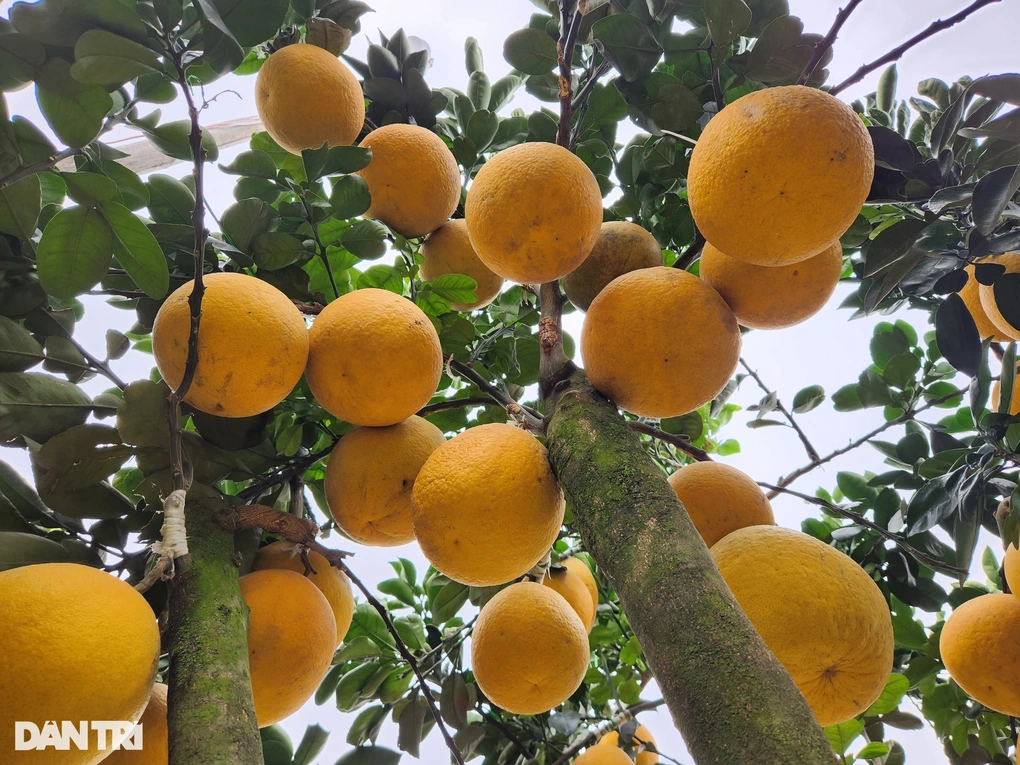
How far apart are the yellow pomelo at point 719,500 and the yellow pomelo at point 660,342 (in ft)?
0.59

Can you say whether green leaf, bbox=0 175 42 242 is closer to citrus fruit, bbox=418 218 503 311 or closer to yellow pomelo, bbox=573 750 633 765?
citrus fruit, bbox=418 218 503 311

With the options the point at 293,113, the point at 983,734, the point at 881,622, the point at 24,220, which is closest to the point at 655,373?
the point at 881,622

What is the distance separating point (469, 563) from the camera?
109 centimetres

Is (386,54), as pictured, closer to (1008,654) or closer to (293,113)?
(293,113)

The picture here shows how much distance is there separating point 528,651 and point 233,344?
2.69 ft

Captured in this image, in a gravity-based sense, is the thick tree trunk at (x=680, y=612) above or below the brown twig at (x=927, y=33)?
below

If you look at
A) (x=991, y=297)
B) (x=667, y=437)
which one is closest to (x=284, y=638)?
(x=667, y=437)

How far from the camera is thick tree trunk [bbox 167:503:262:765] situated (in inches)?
29.7

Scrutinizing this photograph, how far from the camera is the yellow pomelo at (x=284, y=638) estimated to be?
1090mm

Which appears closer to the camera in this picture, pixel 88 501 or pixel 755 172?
pixel 755 172

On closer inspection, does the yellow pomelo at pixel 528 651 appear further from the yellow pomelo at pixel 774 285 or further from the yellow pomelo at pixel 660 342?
the yellow pomelo at pixel 774 285

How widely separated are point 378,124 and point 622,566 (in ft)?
4.66

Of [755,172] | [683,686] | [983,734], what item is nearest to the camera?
[683,686]

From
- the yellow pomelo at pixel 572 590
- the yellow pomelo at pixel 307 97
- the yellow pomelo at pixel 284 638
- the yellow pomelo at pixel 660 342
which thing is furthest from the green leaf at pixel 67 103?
the yellow pomelo at pixel 572 590
